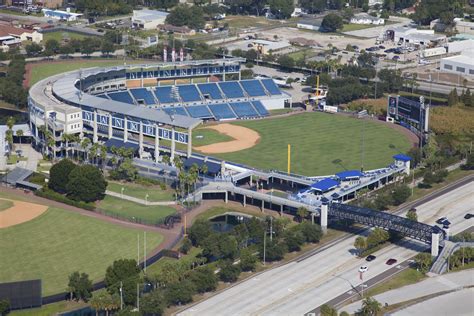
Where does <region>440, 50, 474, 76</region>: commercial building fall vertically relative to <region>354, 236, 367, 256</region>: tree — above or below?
above

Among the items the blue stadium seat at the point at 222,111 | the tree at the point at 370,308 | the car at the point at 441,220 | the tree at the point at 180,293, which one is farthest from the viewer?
the blue stadium seat at the point at 222,111

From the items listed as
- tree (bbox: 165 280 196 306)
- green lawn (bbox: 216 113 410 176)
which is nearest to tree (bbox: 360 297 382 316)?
tree (bbox: 165 280 196 306)

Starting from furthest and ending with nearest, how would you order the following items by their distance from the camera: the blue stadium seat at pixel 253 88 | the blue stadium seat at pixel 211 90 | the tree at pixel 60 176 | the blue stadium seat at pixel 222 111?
the blue stadium seat at pixel 253 88 < the blue stadium seat at pixel 211 90 < the blue stadium seat at pixel 222 111 < the tree at pixel 60 176

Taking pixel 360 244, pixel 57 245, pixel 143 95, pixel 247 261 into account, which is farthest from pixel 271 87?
pixel 247 261

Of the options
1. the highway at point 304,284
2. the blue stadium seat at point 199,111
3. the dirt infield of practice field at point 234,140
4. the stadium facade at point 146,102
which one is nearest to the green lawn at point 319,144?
the dirt infield of practice field at point 234,140

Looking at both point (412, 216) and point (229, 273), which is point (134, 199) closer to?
point (229, 273)

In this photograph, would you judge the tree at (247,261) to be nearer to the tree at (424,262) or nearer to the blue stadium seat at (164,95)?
the tree at (424,262)

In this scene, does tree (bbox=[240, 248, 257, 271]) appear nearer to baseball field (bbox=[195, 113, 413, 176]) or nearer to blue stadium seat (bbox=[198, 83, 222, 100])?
baseball field (bbox=[195, 113, 413, 176])
